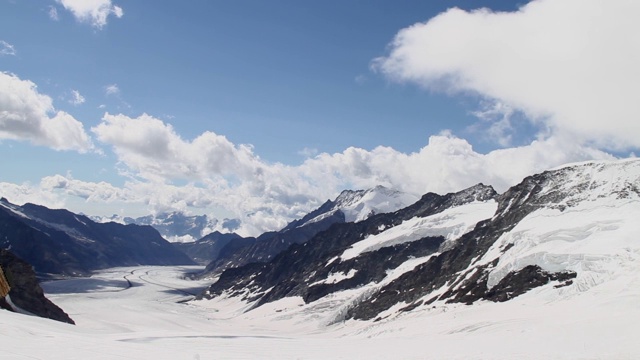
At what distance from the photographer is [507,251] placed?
86.2 m

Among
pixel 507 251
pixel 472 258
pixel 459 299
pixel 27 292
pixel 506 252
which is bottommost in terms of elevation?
pixel 459 299

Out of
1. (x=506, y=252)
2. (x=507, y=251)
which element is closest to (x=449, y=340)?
(x=506, y=252)

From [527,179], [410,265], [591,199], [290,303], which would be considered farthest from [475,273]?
[290,303]

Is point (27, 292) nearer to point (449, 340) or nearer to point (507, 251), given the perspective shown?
point (449, 340)

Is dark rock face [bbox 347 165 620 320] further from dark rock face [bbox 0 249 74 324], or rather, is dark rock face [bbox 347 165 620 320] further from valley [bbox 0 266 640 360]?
dark rock face [bbox 0 249 74 324]

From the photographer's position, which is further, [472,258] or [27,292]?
[472,258]

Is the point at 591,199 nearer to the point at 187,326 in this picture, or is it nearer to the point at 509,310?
the point at 509,310

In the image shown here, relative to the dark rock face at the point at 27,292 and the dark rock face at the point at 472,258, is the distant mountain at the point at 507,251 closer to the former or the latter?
the dark rock face at the point at 472,258

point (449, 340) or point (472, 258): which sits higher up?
point (472, 258)

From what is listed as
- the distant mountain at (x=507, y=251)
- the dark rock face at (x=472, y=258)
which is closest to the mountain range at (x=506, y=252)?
the distant mountain at (x=507, y=251)

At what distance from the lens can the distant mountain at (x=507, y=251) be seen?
65500 mm

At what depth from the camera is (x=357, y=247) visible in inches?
6983

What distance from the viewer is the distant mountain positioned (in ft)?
215

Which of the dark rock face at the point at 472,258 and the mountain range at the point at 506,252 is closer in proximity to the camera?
the mountain range at the point at 506,252
